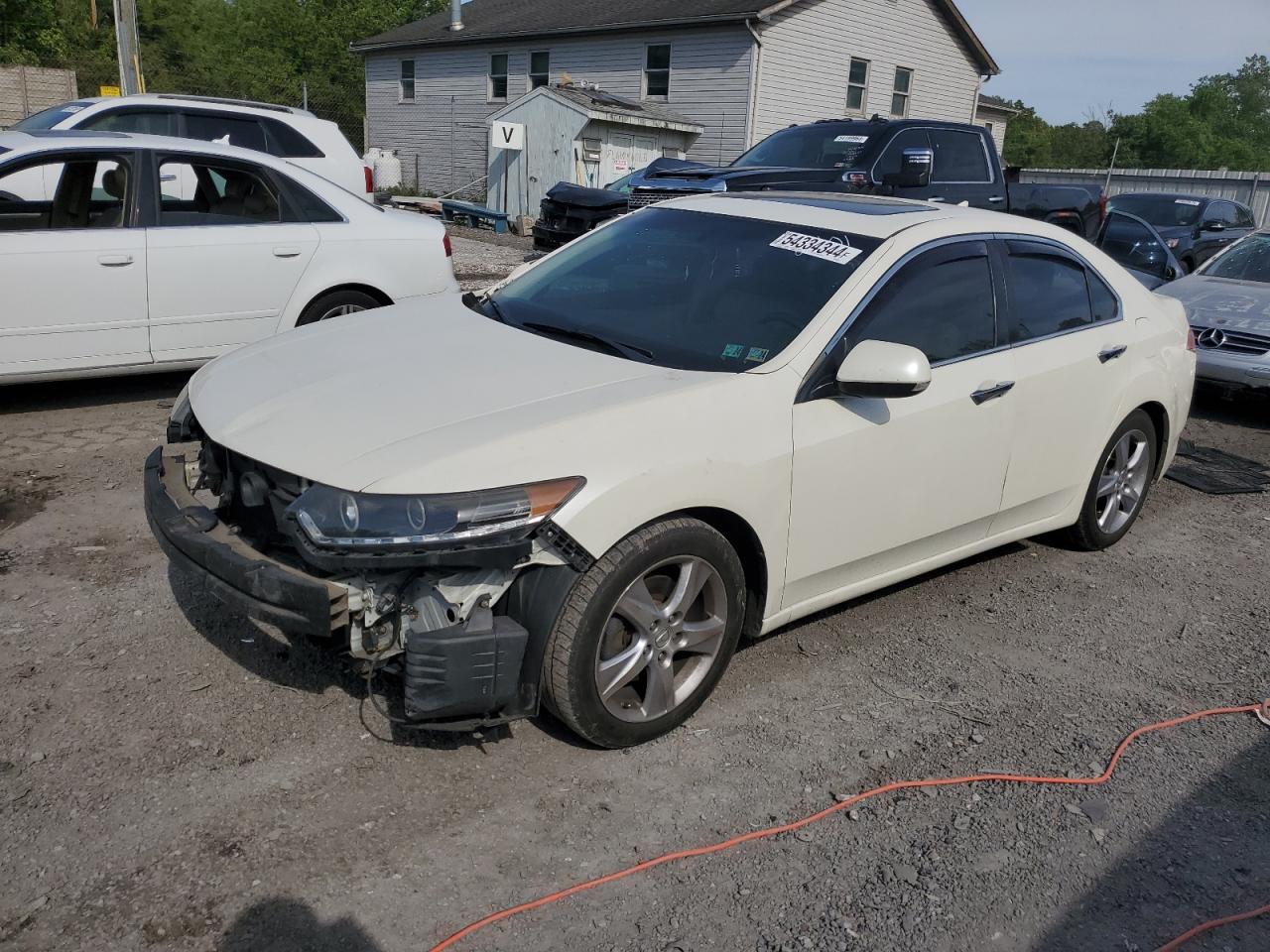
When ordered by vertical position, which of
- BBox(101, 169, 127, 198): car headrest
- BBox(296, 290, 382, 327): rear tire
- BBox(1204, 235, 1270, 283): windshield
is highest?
BBox(101, 169, 127, 198): car headrest

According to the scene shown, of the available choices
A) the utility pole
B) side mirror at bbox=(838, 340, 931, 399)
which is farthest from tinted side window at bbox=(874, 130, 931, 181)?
the utility pole

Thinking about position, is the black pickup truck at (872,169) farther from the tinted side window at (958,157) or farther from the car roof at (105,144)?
the car roof at (105,144)

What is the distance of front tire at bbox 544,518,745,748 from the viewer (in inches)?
119

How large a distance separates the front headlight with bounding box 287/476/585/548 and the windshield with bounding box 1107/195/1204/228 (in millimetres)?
16921

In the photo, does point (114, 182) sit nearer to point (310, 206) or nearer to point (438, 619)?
point (310, 206)

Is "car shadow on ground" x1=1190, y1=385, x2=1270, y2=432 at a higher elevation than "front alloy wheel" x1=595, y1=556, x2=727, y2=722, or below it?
below

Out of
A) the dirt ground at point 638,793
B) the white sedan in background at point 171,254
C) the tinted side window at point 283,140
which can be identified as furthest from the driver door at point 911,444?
the tinted side window at point 283,140

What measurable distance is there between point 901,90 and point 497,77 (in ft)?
34.3

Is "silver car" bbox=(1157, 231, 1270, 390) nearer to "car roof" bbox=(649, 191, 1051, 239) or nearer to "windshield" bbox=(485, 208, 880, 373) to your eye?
"car roof" bbox=(649, 191, 1051, 239)

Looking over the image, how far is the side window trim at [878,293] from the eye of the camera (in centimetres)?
355

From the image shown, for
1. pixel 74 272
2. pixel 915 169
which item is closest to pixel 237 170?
pixel 74 272

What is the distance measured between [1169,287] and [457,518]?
8.44 metres

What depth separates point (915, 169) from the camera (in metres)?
9.93

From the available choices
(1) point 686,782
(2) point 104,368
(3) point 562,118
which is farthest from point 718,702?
(3) point 562,118
